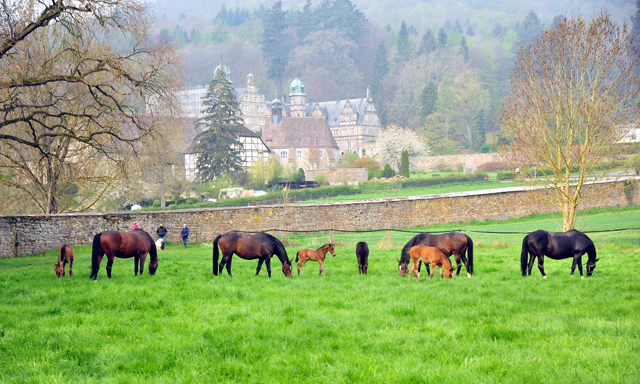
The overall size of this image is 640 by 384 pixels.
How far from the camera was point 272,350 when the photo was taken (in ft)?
24.6

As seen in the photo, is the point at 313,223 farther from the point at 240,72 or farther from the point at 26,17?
the point at 240,72

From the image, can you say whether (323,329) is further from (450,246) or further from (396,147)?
(396,147)

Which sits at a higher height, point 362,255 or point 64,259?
point 64,259

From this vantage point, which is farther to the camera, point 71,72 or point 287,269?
point 71,72

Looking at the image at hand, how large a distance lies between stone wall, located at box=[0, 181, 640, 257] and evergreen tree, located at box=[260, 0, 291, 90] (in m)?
130

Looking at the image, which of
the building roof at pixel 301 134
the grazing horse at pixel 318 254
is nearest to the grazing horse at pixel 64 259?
the grazing horse at pixel 318 254

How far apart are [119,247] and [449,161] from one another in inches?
3118

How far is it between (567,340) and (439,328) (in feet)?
5.68

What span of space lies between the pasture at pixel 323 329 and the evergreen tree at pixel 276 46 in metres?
156

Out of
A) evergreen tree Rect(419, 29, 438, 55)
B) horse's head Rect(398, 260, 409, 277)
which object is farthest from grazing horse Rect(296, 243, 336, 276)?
evergreen tree Rect(419, 29, 438, 55)

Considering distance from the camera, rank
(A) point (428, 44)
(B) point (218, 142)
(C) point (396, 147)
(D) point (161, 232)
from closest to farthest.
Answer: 1. (D) point (161, 232)
2. (B) point (218, 142)
3. (C) point (396, 147)
4. (A) point (428, 44)

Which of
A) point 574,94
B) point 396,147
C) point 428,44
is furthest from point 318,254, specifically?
point 428,44

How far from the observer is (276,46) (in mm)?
168250

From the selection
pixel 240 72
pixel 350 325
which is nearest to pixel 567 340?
pixel 350 325
